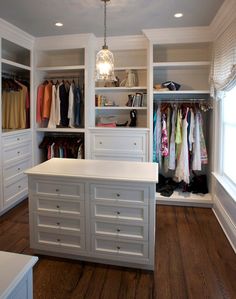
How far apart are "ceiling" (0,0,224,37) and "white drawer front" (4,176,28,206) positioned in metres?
2.17

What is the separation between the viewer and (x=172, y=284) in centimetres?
203

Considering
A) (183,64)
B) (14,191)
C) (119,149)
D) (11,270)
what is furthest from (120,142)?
(11,270)

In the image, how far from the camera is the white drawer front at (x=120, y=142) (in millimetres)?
3779

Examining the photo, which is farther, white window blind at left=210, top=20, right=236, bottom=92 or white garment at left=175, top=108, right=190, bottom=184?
white garment at left=175, top=108, right=190, bottom=184

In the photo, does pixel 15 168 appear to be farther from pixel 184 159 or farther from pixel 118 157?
pixel 184 159

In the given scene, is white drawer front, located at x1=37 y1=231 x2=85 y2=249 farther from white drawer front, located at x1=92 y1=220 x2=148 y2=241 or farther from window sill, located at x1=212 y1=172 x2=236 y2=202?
window sill, located at x1=212 y1=172 x2=236 y2=202

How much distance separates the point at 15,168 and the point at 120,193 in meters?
2.13

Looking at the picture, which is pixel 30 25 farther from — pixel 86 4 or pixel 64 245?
pixel 64 245

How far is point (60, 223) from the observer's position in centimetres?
229

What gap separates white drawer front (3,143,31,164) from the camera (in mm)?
3429

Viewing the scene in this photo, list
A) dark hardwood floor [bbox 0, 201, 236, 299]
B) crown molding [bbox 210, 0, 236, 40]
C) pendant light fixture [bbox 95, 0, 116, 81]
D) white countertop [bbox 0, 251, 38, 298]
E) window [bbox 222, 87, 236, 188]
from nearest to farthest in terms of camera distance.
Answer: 1. white countertop [bbox 0, 251, 38, 298]
2. dark hardwood floor [bbox 0, 201, 236, 299]
3. pendant light fixture [bbox 95, 0, 116, 81]
4. crown molding [bbox 210, 0, 236, 40]
5. window [bbox 222, 87, 236, 188]

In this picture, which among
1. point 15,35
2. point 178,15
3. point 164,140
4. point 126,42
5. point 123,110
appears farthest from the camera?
point 123,110

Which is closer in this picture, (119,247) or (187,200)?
(119,247)

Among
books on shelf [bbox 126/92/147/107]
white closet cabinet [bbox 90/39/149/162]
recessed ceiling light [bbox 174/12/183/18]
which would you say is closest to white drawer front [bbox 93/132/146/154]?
white closet cabinet [bbox 90/39/149/162]
